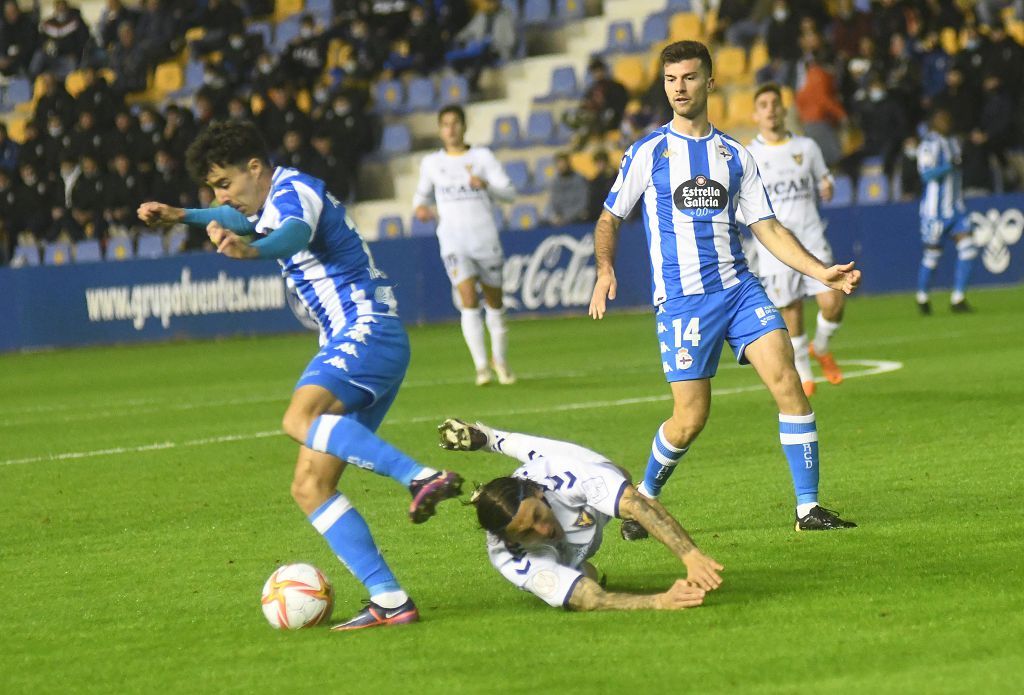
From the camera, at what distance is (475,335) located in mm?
14953

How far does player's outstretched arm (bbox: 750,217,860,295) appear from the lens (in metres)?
6.64

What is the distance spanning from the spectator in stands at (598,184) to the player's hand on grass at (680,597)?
1754cm

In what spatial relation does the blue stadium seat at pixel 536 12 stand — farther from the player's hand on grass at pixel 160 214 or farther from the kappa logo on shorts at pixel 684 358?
the player's hand on grass at pixel 160 214

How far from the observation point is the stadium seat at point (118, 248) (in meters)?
26.1

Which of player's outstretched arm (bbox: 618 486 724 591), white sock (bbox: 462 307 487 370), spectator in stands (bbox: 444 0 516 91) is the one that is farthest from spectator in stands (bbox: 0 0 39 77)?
player's outstretched arm (bbox: 618 486 724 591)

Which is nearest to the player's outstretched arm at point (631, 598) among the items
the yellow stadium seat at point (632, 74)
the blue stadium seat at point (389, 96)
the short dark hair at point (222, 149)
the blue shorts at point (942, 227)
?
the short dark hair at point (222, 149)

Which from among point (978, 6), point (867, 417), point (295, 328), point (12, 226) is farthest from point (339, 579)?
point (12, 226)

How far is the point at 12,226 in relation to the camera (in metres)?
27.6

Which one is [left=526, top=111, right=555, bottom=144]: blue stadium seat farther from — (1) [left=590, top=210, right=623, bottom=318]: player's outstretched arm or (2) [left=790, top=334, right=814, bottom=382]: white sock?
(1) [left=590, top=210, right=623, bottom=318]: player's outstretched arm

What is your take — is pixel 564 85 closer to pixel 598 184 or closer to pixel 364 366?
pixel 598 184

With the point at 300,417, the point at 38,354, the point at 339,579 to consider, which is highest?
the point at 300,417

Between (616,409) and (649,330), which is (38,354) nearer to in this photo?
(649,330)

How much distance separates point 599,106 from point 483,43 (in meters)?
3.74

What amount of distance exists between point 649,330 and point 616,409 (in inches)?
295
